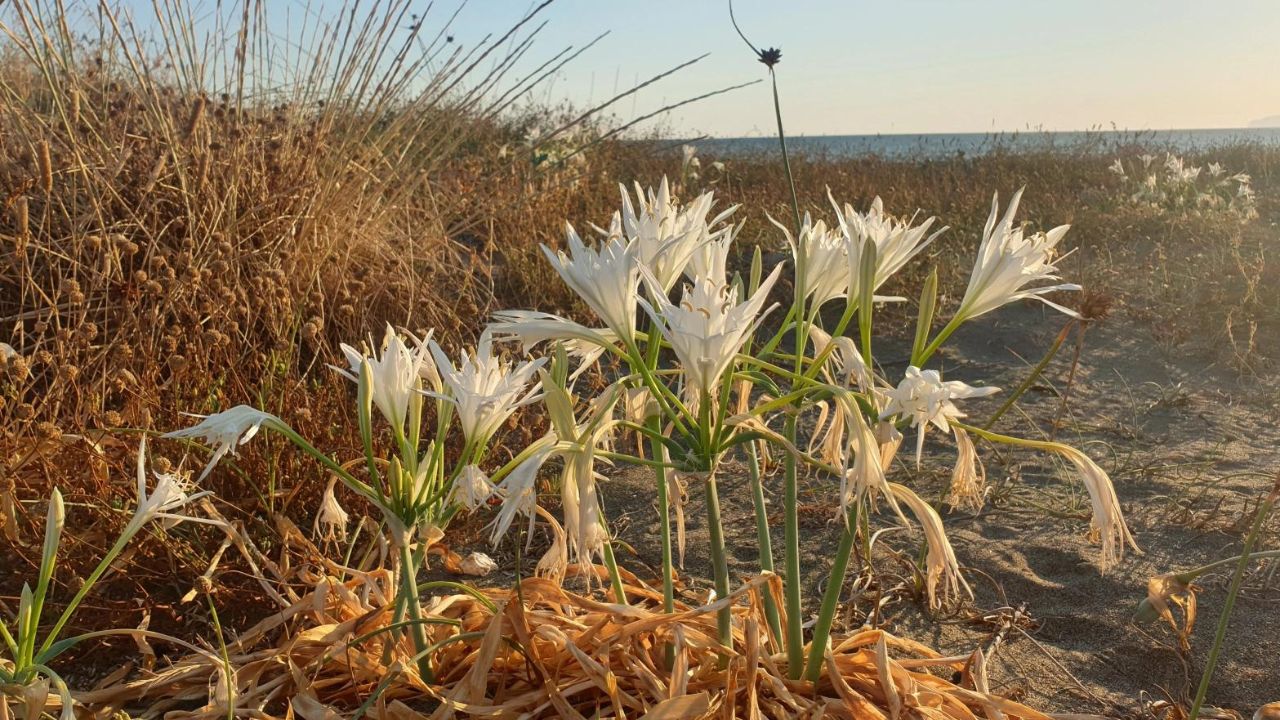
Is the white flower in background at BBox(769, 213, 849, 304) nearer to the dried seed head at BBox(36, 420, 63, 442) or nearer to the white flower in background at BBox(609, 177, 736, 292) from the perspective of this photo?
the white flower in background at BBox(609, 177, 736, 292)

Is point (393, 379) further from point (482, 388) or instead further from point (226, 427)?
point (226, 427)

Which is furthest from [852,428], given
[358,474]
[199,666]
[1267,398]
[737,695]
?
[1267,398]

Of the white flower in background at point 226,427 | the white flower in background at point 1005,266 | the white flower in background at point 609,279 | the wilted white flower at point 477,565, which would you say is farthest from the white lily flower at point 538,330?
the wilted white flower at point 477,565

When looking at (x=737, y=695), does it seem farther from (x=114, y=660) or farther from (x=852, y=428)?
(x=114, y=660)

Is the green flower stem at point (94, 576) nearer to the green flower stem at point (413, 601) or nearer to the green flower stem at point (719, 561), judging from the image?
the green flower stem at point (413, 601)

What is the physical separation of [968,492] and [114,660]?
166 centimetres

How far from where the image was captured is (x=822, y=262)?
1.22 meters

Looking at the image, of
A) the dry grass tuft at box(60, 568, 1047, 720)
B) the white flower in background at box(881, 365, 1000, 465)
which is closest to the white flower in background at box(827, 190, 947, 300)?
the white flower in background at box(881, 365, 1000, 465)

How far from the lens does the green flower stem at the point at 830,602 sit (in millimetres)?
1139

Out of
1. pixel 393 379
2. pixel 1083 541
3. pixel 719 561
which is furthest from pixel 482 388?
pixel 1083 541

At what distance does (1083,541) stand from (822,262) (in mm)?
1642

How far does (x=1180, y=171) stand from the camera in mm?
6723

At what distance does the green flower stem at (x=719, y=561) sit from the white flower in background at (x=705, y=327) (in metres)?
0.18

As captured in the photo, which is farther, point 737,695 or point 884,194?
point 884,194
